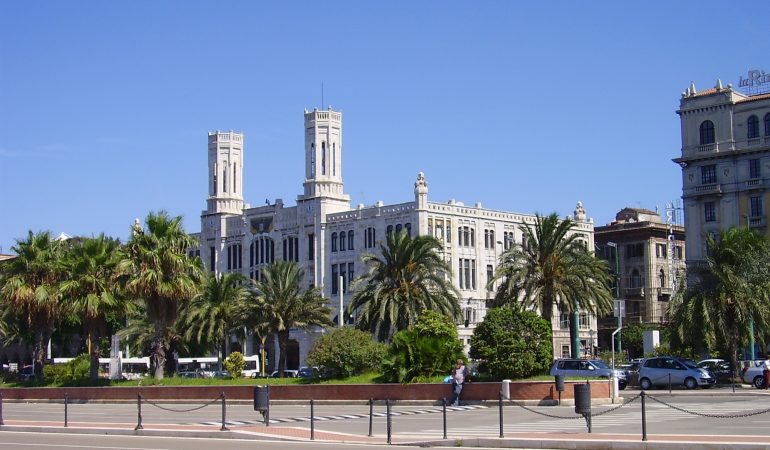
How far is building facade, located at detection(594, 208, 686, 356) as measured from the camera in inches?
4606

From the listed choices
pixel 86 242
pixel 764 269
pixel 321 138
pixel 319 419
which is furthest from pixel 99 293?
pixel 321 138

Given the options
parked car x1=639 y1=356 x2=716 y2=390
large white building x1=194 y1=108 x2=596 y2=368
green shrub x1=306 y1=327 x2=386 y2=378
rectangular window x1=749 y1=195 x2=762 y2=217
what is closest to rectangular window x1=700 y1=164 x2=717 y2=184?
rectangular window x1=749 y1=195 x2=762 y2=217

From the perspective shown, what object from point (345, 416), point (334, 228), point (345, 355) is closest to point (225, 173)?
point (334, 228)

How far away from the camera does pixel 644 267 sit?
11812 centimetres

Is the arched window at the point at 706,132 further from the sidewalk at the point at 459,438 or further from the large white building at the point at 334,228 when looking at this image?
the sidewalk at the point at 459,438

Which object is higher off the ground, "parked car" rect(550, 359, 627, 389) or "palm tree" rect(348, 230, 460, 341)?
"palm tree" rect(348, 230, 460, 341)

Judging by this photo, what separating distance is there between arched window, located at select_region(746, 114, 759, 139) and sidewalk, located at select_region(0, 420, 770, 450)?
64.7 metres

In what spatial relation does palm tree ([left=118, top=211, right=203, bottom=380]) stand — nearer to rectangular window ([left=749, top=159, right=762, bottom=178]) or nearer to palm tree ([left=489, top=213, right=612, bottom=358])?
palm tree ([left=489, top=213, right=612, bottom=358])

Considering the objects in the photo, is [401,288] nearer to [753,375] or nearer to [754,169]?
[753,375]

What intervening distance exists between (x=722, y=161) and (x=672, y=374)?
136ft

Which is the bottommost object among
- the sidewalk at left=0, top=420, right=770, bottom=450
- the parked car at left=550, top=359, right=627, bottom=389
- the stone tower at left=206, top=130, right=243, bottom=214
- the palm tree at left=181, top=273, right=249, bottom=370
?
the sidewalk at left=0, top=420, right=770, bottom=450

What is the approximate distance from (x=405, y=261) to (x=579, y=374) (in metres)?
12.5

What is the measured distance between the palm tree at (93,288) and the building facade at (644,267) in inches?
2694

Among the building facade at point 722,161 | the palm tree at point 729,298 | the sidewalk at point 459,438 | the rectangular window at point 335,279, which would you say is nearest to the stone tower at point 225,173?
the rectangular window at point 335,279
